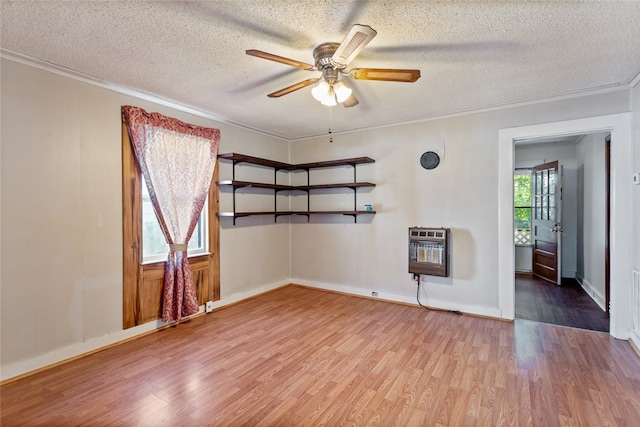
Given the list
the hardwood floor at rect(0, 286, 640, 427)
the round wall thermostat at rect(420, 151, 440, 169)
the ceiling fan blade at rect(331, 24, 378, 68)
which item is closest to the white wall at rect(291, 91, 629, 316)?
the round wall thermostat at rect(420, 151, 440, 169)

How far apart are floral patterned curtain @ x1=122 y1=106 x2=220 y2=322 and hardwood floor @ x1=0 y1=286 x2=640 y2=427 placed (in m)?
0.41

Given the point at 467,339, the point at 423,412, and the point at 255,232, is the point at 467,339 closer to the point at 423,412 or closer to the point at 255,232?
the point at 423,412

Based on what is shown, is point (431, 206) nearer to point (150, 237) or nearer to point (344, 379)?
point (344, 379)

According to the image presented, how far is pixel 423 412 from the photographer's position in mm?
1933

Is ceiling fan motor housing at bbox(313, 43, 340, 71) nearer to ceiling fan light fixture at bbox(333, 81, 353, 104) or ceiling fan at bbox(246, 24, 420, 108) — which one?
ceiling fan at bbox(246, 24, 420, 108)

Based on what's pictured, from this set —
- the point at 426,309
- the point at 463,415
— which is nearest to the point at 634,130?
the point at 426,309

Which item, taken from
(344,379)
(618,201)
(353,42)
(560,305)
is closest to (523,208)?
(560,305)

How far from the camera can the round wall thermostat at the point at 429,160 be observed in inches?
152

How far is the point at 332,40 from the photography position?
6.88ft

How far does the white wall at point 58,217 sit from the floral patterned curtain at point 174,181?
200mm

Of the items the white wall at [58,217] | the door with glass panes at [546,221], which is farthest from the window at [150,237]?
the door with glass panes at [546,221]

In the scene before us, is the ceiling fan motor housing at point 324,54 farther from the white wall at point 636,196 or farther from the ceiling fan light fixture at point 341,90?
the white wall at point 636,196

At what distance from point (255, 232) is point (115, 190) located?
195 cm

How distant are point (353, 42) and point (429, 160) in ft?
8.12
